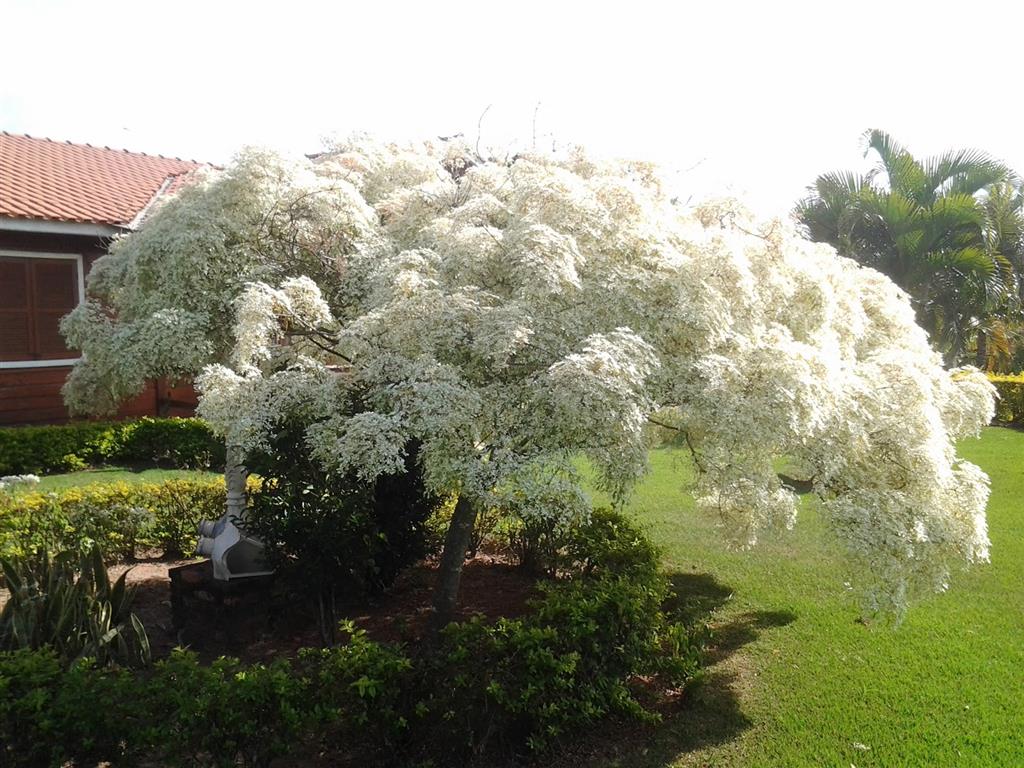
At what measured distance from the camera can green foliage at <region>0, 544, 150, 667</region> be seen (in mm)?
4461

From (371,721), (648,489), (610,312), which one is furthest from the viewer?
(648,489)

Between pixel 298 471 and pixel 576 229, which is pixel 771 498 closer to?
pixel 576 229

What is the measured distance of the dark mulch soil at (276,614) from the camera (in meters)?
5.40

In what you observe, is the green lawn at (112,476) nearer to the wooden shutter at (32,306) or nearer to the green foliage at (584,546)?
the wooden shutter at (32,306)

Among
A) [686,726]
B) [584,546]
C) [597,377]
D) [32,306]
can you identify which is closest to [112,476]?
[32,306]

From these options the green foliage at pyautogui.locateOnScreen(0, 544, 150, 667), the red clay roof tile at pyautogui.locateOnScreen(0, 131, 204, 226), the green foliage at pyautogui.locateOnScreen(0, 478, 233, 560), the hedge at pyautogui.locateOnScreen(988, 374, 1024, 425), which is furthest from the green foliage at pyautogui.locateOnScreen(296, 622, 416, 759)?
the hedge at pyautogui.locateOnScreen(988, 374, 1024, 425)

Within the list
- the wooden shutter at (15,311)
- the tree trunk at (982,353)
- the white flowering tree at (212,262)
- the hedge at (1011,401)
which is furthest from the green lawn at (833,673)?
the tree trunk at (982,353)

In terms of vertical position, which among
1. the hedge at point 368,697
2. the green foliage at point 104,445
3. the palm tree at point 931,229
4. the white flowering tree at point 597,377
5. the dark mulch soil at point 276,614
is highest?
the palm tree at point 931,229

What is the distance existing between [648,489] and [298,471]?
689 cm

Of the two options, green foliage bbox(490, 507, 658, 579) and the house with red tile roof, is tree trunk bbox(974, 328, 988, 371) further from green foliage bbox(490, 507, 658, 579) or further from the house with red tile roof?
the house with red tile roof

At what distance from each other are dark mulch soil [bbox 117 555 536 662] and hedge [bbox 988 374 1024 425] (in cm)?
1480

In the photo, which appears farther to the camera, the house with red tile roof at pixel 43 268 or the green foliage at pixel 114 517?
the house with red tile roof at pixel 43 268

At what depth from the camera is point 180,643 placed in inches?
206

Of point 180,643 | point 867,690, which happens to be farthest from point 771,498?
point 180,643
